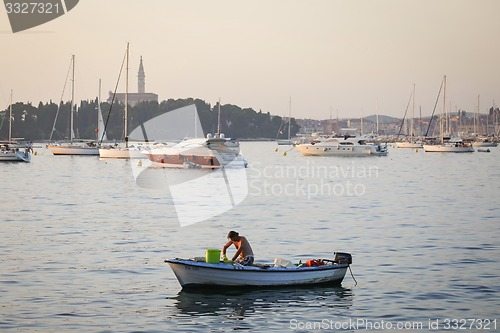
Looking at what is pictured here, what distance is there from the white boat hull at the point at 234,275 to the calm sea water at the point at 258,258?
1.05ft

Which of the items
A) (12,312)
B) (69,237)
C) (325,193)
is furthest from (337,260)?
(325,193)

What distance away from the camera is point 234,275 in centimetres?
2525

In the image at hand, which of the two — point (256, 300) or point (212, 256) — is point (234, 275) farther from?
point (256, 300)

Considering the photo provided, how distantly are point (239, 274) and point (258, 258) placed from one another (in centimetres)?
666

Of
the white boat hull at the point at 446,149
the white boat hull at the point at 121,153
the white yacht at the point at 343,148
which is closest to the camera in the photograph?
the white boat hull at the point at 121,153

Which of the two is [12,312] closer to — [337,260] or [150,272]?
[150,272]

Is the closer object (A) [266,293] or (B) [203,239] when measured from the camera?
(A) [266,293]

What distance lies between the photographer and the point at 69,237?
38.2 m

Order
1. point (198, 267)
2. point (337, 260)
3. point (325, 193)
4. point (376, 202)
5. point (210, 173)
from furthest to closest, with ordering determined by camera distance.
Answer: point (210, 173) < point (325, 193) < point (376, 202) < point (337, 260) < point (198, 267)

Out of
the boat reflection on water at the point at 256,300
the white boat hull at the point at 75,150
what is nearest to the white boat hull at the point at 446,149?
the white boat hull at the point at 75,150

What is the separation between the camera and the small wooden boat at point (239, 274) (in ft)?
82.3

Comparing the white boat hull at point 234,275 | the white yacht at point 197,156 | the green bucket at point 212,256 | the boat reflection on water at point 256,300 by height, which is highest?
the white yacht at point 197,156

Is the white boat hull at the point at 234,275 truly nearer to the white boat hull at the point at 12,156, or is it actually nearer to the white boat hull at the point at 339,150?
the white boat hull at the point at 12,156

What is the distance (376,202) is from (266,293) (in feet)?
112
